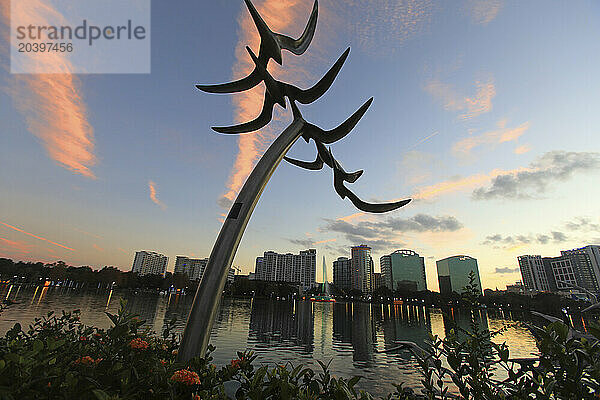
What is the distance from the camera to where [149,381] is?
1972mm

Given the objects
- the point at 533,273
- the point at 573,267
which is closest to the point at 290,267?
the point at 533,273

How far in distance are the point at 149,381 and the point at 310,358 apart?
12.8 meters

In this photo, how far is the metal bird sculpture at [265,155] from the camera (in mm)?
3438

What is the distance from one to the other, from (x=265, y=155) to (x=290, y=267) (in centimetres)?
14536

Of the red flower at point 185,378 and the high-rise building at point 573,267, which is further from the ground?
the high-rise building at point 573,267

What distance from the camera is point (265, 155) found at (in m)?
4.60

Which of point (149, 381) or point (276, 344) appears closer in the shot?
point (149, 381)

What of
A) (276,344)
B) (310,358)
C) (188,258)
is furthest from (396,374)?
(188,258)

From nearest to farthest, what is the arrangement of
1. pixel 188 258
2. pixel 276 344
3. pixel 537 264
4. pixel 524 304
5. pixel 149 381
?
pixel 149 381, pixel 276 344, pixel 524 304, pixel 537 264, pixel 188 258

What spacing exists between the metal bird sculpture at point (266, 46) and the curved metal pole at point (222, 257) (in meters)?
1.19

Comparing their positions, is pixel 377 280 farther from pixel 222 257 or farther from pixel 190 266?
pixel 222 257

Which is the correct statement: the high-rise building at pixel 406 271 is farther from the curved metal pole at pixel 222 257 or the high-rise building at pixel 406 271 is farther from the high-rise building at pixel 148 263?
the curved metal pole at pixel 222 257

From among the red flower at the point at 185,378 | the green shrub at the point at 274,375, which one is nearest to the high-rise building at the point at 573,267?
the green shrub at the point at 274,375

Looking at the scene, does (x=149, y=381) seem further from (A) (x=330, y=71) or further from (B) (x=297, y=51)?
(B) (x=297, y=51)
